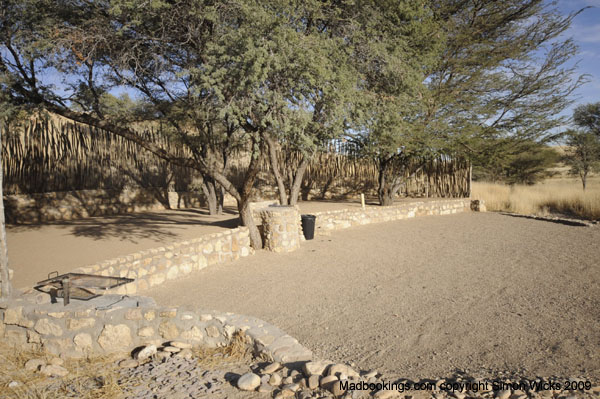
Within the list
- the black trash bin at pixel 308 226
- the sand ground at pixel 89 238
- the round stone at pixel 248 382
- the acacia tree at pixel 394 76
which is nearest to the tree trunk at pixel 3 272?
the sand ground at pixel 89 238

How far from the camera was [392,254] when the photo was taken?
345 inches

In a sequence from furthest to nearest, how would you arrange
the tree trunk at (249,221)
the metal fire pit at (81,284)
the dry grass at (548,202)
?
the dry grass at (548,202), the tree trunk at (249,221), the metal fire pit at (81,284)

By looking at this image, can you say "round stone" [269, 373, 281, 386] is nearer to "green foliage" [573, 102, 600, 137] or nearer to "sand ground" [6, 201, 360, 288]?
"sand ground" [6, 201, 360, 288]

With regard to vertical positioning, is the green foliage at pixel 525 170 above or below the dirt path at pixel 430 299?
above

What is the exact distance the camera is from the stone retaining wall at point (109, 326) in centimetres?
412

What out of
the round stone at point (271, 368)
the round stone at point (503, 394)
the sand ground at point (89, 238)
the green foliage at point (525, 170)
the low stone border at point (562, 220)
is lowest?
the round stone at point (271, 368)

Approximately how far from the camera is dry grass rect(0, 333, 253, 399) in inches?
127

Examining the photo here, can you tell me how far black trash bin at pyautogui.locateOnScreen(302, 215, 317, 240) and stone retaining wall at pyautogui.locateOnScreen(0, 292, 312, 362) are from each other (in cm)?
624

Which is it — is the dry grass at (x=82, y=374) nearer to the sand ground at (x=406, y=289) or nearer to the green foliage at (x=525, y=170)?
the sand ground at (x=406, y=289)

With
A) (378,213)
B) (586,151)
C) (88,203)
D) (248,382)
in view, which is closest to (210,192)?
(88,203)

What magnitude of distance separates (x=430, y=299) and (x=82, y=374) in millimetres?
4479

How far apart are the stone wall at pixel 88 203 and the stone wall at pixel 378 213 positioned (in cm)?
629

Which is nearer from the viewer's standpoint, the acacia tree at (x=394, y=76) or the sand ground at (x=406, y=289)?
the sand ground at (x=406, y=289)

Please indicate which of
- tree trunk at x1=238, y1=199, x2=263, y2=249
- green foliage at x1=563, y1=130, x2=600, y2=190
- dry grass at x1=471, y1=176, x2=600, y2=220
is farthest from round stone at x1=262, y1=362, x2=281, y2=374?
green foliage at x1=563, y1=130, x2=600, y2=190
